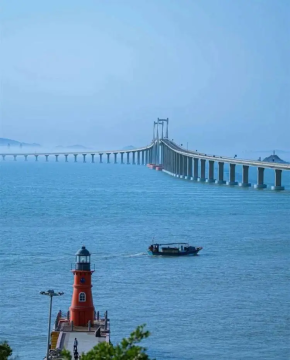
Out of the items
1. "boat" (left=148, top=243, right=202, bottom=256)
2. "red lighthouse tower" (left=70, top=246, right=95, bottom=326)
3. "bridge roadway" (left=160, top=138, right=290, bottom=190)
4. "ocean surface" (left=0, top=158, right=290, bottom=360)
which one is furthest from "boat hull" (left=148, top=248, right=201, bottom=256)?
"bridge roadway" (left=160, top=138, right=290, bottom=190)

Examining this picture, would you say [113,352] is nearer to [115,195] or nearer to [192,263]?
[192,263]

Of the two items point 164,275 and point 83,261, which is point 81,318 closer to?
point 83,261

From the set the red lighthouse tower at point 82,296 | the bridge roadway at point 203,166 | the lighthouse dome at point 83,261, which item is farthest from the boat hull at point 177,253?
the bridge roadway at point 203,166

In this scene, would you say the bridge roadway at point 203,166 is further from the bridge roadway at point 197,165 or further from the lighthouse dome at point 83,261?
the lighthouse dome at point 83,261

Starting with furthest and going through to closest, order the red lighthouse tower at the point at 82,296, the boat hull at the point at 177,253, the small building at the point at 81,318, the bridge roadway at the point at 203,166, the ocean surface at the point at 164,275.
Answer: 1. the bridge roadway at the point at 203,166
2. the boat hull at the point at 177,253
3. the ocean surface at the point at 164,275
4. the red lighthouse tower at the point at 82,296
5. the small building at the point at 81,318

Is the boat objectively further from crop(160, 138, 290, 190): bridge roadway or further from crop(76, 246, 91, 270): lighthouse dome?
crop(160, 138, 290, 190): bridge roadway

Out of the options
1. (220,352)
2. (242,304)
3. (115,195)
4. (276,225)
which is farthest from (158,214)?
(220,352)

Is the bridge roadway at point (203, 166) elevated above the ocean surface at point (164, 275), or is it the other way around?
the bridge roadway at point (203, 166)

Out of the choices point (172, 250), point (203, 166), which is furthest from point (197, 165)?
point (172, 250)
